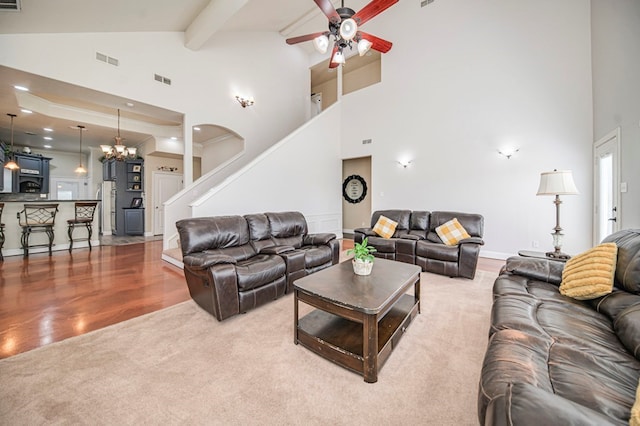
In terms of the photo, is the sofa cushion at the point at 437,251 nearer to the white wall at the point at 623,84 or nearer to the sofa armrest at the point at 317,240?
the sofa armrest at the point at 317,240

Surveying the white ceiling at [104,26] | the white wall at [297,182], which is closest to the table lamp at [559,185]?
the white wall at [297,182]

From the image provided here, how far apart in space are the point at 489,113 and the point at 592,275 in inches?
171

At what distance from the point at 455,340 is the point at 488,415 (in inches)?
54.5

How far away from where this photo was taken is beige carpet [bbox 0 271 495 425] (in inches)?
54.9

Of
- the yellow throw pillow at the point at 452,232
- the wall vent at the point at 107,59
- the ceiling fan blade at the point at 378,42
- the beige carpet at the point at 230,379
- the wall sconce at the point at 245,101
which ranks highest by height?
the wall sconce at the point at 245,101

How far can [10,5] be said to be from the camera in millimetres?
2705

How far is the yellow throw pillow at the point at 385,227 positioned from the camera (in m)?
4.65

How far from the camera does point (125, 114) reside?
6.51 meters

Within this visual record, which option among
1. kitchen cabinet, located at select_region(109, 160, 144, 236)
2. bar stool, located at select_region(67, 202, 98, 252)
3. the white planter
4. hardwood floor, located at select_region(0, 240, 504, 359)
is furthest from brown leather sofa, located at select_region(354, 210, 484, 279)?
kitchen cabinet, located at select_region(109, 160, 144, 236)

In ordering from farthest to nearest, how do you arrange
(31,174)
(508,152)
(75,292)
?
(31,174)
(508,152)
(75,292)

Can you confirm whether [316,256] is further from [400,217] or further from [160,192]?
[160,192]

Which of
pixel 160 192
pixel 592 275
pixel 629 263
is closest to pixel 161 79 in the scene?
pixel 160 192

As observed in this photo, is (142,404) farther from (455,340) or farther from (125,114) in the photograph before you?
(125,114)

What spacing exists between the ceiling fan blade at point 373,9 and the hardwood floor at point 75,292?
13.1 ft
